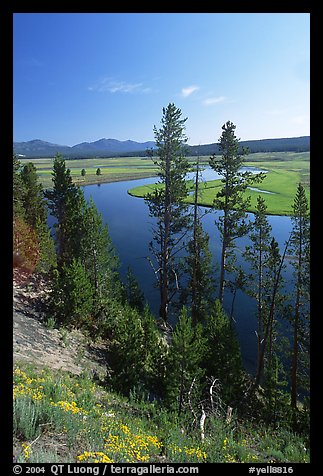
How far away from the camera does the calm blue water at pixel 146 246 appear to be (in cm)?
1992

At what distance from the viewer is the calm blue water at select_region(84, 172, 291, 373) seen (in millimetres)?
19922

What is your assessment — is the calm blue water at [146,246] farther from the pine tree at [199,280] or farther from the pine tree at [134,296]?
the pine tree at [199,280]

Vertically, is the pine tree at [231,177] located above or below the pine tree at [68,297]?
above

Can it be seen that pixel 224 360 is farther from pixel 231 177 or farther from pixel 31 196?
pixel 31 196

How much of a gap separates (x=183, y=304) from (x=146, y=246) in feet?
51.7

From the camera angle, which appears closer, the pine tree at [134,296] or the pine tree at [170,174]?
the pine tree at [170,174]

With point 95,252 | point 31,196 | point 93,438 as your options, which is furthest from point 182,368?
point 31,196

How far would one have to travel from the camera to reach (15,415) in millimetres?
3686

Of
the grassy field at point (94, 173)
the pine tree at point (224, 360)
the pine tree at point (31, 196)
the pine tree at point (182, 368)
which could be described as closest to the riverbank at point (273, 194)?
the grassy field at point (94, 173)

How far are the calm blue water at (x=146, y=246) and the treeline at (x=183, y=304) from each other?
2.14 metres

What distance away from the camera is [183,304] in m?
15.5
